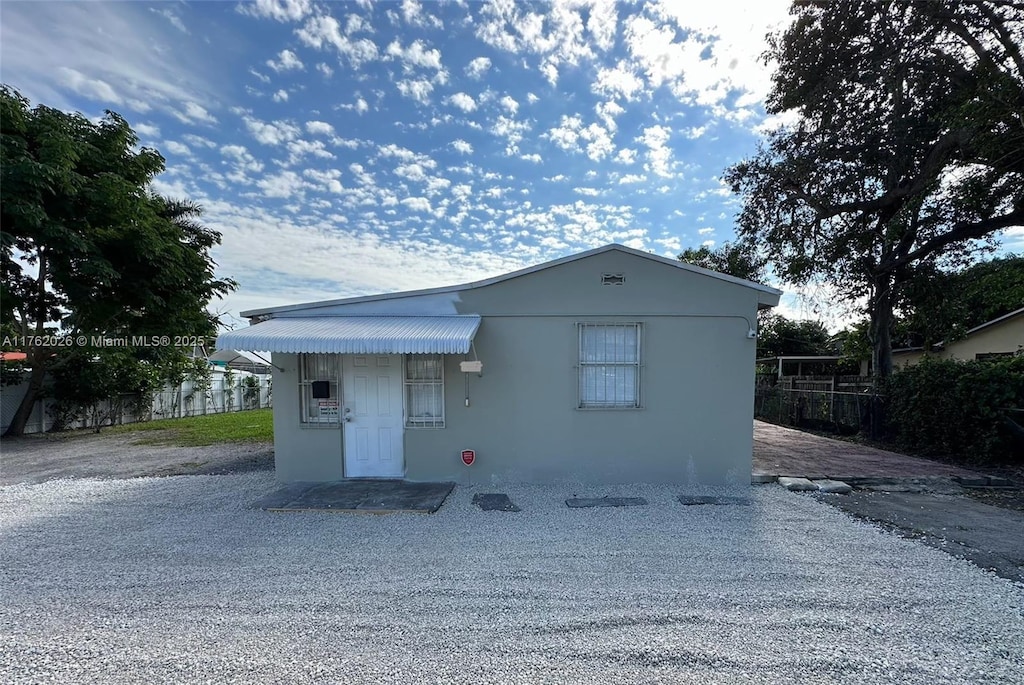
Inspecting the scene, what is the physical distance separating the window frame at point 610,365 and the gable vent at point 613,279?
658 mm

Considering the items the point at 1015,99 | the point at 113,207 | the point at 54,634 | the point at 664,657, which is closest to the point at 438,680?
the point at 664,657

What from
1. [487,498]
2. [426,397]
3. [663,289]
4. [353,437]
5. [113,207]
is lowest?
[487,498]

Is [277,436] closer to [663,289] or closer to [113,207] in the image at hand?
[663,289]

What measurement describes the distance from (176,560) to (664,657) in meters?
4.97

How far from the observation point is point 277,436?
7.87 m

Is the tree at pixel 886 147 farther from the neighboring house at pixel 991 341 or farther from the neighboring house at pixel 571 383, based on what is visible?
the neighboring house at pixel 571 383

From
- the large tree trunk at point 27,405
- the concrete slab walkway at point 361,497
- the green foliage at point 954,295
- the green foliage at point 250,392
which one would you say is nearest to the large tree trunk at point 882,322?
the green foliage at point 954,295

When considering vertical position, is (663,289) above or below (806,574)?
above

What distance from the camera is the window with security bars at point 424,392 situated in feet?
25.9

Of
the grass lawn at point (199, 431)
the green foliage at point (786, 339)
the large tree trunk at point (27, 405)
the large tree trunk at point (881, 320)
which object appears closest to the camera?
the grass lawn at point (199, 431)

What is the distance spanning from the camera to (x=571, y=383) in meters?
7.75

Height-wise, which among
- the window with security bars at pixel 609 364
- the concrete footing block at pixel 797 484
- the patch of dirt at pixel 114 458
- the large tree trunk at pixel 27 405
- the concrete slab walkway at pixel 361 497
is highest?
the window with security bars at pixel 609 364

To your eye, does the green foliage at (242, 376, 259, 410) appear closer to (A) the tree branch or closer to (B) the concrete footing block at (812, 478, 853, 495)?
(B) the concrete footing block at (812, 478, 853, 495)

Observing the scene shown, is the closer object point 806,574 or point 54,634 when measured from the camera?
point 54,634
